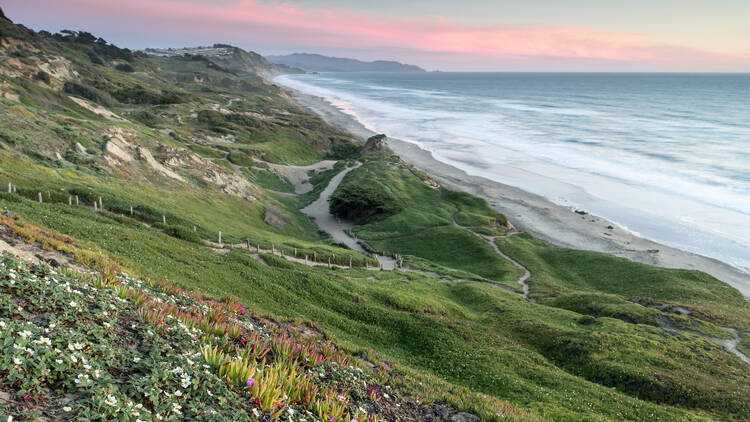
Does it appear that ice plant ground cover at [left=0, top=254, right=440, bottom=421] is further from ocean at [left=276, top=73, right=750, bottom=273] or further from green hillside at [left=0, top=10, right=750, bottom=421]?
ocean at [left=276, top=73, right=750, bottom=273]

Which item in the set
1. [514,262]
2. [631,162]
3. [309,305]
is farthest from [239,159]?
[631,162]

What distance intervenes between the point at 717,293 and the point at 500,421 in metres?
45.0

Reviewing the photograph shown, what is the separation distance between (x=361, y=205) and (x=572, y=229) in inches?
1491

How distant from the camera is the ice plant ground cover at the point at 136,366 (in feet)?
19.1

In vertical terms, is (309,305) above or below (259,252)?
below

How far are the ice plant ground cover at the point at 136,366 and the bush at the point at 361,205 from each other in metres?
58.3

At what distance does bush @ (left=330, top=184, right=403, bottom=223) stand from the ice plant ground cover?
191ft

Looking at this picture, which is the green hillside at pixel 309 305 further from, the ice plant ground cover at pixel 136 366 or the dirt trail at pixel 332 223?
the dirt trail at pixel 332 223

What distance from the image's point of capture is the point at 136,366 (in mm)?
7195

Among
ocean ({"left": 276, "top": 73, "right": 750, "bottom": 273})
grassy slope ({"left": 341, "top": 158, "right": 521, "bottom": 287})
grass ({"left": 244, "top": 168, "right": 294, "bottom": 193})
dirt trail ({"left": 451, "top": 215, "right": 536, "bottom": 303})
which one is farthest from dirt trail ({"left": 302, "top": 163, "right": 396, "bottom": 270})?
ocean ({"left": 276, "top": 73, "right": 750, "bottom": 273})

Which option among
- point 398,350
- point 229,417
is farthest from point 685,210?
point 229,417

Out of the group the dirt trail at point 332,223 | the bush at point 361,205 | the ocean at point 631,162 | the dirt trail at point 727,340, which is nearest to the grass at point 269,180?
the dirt trail at point 332,223

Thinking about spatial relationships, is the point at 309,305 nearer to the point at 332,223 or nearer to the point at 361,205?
the point at 332,223

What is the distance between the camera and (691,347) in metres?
27.3
